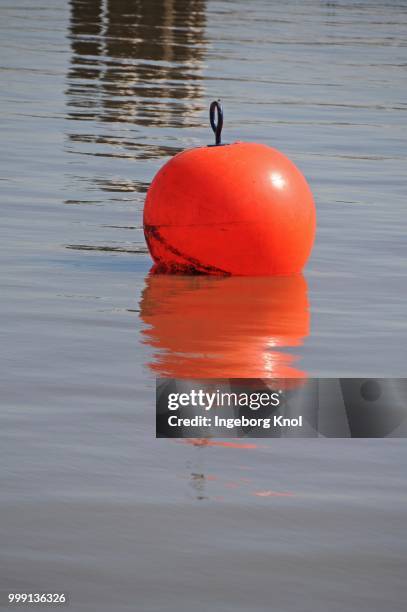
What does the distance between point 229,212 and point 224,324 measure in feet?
3.83

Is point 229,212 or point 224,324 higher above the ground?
point 229,212

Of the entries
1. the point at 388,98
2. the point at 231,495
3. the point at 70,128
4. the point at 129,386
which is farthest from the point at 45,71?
the point at 231,495

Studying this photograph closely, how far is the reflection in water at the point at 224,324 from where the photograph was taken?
25.2ft

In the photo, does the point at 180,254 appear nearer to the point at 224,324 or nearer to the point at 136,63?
the point at 224,324

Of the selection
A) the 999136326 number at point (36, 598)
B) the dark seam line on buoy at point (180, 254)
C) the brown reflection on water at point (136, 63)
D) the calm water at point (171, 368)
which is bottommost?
the 999136326 number at point (36, 598)

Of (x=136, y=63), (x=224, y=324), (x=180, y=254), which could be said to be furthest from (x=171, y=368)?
(x=136, y=63)

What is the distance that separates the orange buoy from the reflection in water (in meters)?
0.17

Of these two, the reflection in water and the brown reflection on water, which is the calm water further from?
the brown reflection on water

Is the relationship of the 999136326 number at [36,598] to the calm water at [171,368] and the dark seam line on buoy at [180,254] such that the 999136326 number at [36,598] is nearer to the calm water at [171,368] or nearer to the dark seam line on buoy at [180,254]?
the calm water at [171,368]

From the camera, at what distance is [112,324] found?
8.63m

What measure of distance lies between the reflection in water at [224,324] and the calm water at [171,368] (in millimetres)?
21

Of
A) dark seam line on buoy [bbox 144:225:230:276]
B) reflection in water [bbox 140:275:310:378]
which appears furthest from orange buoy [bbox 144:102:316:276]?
reflection in water [bbox 140:275:310:378]

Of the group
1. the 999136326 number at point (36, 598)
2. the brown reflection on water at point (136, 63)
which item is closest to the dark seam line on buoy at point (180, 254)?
the 999136326 number at point (36, 598)

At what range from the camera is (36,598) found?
481 centimetres
